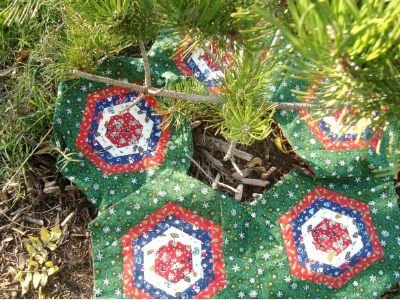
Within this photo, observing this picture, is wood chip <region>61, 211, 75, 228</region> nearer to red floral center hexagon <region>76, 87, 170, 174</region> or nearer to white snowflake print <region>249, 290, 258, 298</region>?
red floral center hexagon <region>76, 87, 170, 174</region>

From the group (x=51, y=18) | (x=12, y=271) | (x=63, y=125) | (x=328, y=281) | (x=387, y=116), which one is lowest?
(x=12, y=271)

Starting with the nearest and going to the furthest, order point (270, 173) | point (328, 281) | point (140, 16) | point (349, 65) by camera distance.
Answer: point (349, 65) < point (140, 16) < point (328, 281) < point (270, 173)

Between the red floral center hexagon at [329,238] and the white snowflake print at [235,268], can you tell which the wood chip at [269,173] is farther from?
the white snowflake print at [235,268]

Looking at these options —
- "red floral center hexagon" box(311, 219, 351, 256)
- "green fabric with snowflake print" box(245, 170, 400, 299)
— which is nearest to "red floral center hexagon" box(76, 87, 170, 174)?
"green fabric with snowflake print" box(245, 170, 400, 299)

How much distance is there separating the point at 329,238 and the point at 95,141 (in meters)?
0.77

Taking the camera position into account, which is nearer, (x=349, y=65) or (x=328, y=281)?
(x=349, y=65)

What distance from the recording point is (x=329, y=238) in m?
1.13

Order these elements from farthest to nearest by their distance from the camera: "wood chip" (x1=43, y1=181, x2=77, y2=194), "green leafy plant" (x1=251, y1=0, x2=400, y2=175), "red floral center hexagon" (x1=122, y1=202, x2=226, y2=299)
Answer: "wood chip" (x1=43, y1=181, x2=77, y2=194) < "red floral center hexagon" (x1=122, y1=202, x2=226, y2=299) < "green leafy plant" (x1=251, y1=0, x2=400, y2=175)

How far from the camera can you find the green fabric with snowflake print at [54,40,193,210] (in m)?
1.13

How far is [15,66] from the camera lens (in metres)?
1.29

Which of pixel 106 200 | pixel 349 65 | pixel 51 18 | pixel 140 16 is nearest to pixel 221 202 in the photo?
pixel 106 200

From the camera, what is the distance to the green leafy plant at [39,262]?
1097 millimetres

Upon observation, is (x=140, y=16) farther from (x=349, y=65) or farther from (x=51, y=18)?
(x=51, y=18)

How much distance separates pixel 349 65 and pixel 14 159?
1055 millimetres
